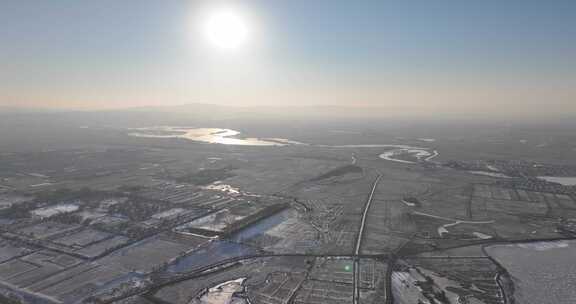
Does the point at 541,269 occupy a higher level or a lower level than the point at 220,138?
lower

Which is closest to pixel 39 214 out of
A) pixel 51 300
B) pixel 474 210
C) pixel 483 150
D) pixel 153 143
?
pixel 51 300

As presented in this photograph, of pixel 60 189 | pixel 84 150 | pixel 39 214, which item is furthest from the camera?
pixel 84 150

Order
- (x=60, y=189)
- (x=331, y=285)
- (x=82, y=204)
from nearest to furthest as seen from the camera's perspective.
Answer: (x=331, y=285)
(x=82, y=204)
(x=60, y=189)

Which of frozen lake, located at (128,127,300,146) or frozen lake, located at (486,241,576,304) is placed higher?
frozen lake, located at (128,127,300,146)

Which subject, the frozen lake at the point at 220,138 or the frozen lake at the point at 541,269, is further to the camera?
the frozen lake at the point at 220,138

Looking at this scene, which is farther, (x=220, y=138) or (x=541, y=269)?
(x=220, y=138)

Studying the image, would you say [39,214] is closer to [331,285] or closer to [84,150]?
[331,285]

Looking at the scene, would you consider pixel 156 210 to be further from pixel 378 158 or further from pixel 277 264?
pixel 378 158

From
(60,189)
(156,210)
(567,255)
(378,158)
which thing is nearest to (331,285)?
(567,255)

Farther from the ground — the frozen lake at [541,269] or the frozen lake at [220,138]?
the frozen lake at [220,138]

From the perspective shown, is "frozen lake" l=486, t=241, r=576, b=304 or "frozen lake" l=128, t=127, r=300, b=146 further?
"frozen lake" l=128, t=127, r=300, b=146

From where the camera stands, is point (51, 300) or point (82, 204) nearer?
point (51, 300)
